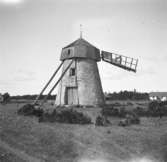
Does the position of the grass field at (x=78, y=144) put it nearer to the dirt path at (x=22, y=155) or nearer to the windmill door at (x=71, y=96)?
the dirt path at (x=22, y=155)

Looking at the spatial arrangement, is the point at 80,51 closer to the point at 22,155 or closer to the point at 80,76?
the point at 80,76

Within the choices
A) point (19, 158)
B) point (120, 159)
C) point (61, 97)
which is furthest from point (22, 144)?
point (61, 97)

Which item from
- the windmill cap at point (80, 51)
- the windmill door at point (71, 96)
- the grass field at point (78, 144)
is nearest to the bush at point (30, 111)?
the grass field at point (78, 144)

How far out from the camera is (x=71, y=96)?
20906 mm

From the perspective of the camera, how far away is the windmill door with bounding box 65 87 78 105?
20.6 m

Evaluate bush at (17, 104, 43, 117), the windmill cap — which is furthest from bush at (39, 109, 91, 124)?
the windmill cap

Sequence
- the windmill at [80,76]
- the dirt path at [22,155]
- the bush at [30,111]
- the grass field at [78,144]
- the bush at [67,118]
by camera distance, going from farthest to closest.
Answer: the windmill at [80,76]
the bush at [30,111]
the bush at [67,118]
the grass field at [78,144]
the dirt path at [22,155]

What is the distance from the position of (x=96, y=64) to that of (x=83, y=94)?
3.49 meters

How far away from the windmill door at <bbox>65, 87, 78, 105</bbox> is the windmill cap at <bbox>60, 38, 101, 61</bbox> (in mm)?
2945

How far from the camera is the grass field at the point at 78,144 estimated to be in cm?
748

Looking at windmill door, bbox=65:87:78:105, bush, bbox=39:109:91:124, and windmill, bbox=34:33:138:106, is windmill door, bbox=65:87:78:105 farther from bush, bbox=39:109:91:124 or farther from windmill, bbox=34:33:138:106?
bush, bbox=39:109:91:124

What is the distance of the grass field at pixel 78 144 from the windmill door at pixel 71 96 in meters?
9.40


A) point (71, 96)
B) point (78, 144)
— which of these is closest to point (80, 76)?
point (71, 96)

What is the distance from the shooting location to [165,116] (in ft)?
53.8
